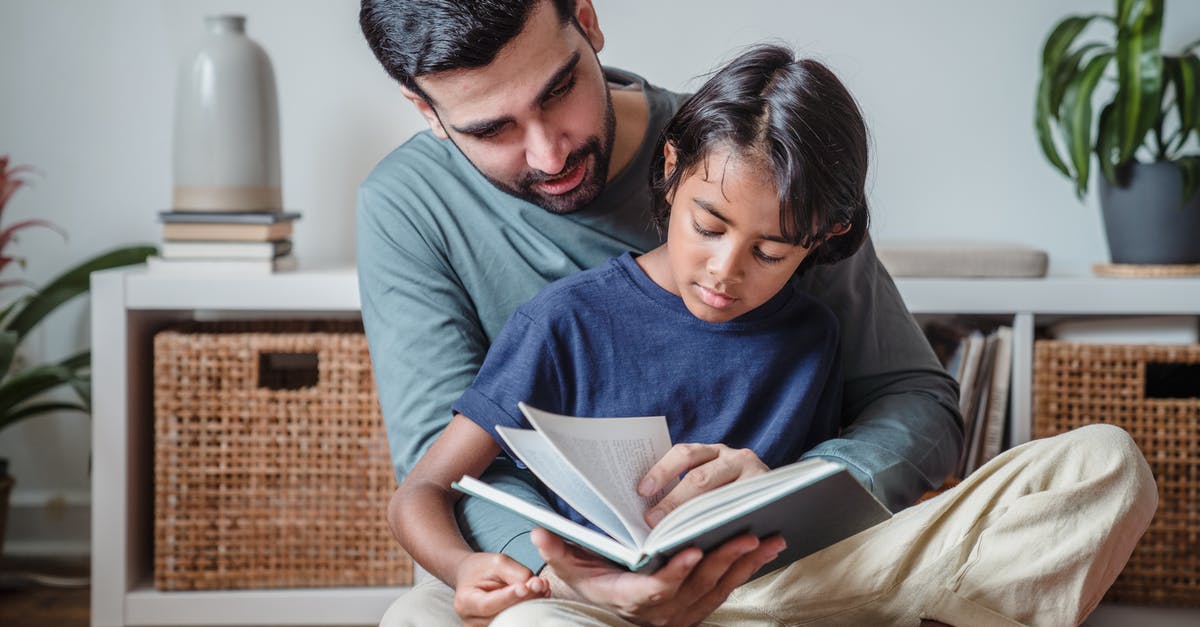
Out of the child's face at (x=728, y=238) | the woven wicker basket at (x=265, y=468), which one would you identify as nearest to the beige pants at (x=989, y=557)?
the child's face at (x=728, y=238)

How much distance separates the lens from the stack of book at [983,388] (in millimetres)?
1953

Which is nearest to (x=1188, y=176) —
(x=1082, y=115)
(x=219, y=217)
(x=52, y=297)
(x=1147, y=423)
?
(x=1082, y=115)

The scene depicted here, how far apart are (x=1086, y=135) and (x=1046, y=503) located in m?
0.98

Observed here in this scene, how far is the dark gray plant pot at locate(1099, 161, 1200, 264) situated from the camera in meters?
1.91

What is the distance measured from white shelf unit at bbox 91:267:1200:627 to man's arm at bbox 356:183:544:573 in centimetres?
50

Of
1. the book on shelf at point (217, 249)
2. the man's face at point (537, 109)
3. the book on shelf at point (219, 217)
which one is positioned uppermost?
the man's face at point (537, 109)

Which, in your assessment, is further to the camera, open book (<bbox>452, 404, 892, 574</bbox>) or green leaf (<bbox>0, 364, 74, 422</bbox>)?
green leaf (<bbox>0, 364, 74, 422</bbox>)

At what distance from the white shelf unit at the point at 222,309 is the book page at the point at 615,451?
948mm

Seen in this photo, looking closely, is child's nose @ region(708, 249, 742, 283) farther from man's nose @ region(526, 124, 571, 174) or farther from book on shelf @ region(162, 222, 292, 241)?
book on shelf @ region(162, 222, 292, 241)

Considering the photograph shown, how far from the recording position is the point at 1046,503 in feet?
3.62

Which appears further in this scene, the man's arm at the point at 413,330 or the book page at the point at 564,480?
the man's arm at the point at 413,330

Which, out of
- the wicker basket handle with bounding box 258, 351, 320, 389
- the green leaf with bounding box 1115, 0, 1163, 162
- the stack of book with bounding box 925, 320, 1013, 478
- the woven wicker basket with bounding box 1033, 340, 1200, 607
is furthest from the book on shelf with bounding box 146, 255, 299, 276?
the green leaf with bounding box 1115, 0, 1163, 162

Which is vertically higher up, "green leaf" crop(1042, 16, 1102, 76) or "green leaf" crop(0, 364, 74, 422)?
"green leaf" crop(1042, 16, 1102, 76)

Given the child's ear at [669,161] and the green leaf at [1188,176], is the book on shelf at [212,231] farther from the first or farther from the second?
the green leaf at [1188,176]
